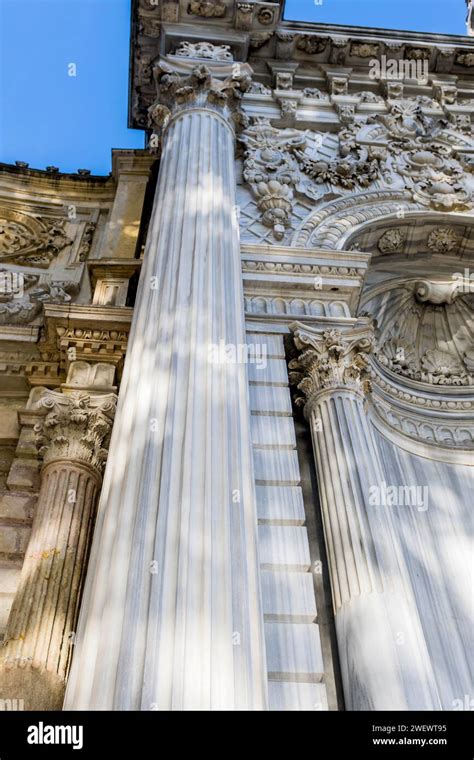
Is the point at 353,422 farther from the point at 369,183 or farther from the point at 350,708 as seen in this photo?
the point at 369,183

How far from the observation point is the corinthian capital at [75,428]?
828cm

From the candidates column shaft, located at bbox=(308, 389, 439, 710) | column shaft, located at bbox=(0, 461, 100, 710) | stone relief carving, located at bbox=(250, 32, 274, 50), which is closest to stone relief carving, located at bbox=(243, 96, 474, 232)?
stone relief carving, located at bbox=(250, 32, 274, 50)

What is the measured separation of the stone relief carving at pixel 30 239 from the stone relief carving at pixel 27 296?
58cm

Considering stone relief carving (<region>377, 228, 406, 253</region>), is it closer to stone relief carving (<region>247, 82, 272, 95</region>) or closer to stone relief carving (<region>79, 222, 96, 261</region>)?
stone relief carving (<region>247, 82, 272, 95</region>)

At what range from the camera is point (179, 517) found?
5.04 metres

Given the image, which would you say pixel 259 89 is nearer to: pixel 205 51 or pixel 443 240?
pixel 205 51

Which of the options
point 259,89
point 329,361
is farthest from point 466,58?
point 329,361

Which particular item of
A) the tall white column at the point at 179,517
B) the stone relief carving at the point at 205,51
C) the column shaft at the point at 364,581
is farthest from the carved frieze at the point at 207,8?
the column shaft at the point at 364,581

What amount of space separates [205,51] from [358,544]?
1110cm

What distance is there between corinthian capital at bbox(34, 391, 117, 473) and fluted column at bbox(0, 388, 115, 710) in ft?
0.04

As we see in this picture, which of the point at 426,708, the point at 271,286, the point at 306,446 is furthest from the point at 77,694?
the point at 271,286

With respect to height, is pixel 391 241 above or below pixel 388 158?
below

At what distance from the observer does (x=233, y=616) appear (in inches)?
178

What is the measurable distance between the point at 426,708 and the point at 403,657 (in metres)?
0.45
